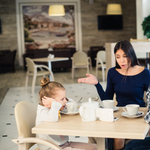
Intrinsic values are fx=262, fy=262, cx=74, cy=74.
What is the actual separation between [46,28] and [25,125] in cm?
1084

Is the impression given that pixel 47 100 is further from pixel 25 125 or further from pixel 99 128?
pixel 99 128

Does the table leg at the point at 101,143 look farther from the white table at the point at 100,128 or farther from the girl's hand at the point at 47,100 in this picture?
the girl's hand at the point at 47,100

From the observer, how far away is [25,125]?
179cm

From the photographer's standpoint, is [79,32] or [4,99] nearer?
[4,99]

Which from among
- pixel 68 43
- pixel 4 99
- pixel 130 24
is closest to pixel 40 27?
pixel 68 43

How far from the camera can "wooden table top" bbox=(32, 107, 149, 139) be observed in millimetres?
1395

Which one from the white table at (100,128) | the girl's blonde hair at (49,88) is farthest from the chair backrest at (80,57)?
the white table at (100,128)

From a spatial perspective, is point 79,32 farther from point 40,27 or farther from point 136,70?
point 136,70

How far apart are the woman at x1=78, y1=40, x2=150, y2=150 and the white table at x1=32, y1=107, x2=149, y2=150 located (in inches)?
25.0

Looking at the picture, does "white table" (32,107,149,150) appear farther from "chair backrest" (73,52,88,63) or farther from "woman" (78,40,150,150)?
"chair backrest" (73,52,88,63)

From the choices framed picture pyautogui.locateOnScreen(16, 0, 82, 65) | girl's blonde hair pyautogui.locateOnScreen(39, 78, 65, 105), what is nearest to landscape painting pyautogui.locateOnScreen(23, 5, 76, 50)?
framed picture pyautogui.locateOnScreen(16, 0, 82, 65)

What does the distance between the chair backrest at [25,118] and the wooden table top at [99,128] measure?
0.20 metres

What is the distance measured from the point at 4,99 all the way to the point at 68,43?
7.07 metres

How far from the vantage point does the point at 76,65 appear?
27.5ft
